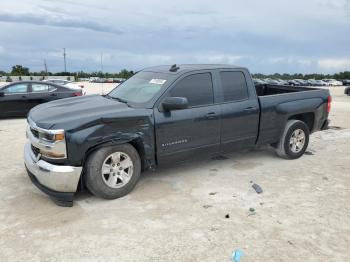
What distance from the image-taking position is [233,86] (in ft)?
19.6

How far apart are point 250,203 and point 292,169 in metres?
1.84

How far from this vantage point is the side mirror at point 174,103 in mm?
4934

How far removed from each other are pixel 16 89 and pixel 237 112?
8648 millimetres

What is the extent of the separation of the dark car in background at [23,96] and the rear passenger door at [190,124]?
797cm

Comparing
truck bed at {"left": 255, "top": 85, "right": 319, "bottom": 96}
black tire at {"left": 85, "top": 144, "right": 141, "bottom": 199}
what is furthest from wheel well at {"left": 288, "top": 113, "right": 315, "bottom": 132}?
black tire at {"left": 85, "top": 144, "right": 141, "bottom": 199}

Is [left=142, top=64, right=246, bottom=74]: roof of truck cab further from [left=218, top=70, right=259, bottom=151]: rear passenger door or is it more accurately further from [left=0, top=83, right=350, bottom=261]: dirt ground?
[left=0, top=83, right=350, bottom=261]: dirt ground

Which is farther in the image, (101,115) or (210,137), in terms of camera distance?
(210,137)

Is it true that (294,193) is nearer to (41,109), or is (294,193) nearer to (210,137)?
(210,137)

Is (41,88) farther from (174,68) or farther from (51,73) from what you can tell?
(51,73)

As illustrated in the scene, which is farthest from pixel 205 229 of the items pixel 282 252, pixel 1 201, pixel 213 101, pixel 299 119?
pixel 299 119

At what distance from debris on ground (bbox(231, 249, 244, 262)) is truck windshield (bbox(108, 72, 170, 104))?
8.18 feet

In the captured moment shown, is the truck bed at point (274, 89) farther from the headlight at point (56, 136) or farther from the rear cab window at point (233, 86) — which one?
the headlight at point (56, 136)

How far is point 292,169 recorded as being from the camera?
628cm

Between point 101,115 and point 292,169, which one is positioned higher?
point 101,115
